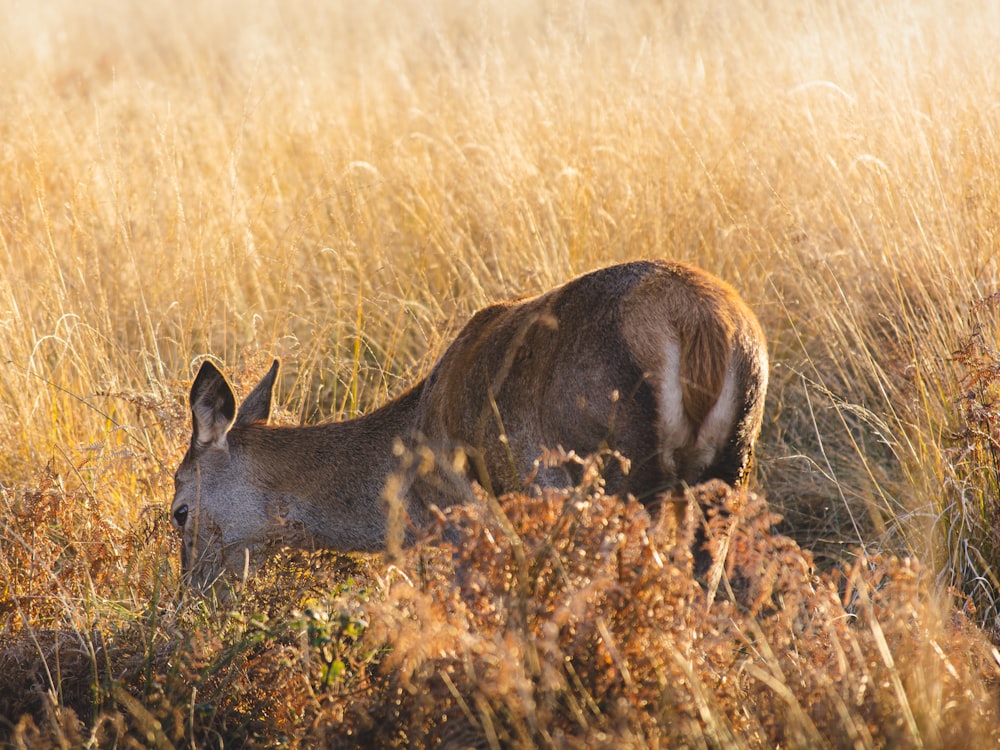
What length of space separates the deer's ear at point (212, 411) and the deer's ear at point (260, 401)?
0.23 metres

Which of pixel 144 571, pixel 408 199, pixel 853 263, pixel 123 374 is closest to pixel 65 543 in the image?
pixel 144 571

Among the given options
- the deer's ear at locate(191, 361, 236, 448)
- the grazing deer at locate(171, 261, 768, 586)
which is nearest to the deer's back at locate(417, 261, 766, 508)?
the grazing deer at locate(171, 261, 768, 586)

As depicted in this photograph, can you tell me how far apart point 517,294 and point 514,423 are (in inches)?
102

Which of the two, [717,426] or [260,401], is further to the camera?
[260,401]

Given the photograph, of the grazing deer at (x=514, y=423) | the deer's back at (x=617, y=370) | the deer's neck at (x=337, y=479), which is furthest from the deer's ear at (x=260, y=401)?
the deer's back at (x=617, y=370)

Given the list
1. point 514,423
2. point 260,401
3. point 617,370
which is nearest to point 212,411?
point 260,401

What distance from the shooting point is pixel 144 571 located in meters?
4.87

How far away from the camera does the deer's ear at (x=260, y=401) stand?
17.0ft

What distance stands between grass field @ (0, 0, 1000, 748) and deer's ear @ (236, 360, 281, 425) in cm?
48

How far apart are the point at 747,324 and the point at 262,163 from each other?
5.45m

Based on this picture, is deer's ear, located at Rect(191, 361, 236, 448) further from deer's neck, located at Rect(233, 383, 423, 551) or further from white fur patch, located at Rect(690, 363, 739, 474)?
white fur patch, located at Rect(690, 363, 739, 474)

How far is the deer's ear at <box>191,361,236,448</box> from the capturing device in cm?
484

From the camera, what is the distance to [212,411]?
4926mm

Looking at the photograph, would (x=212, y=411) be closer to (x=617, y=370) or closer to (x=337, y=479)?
(x=337, y=479)
